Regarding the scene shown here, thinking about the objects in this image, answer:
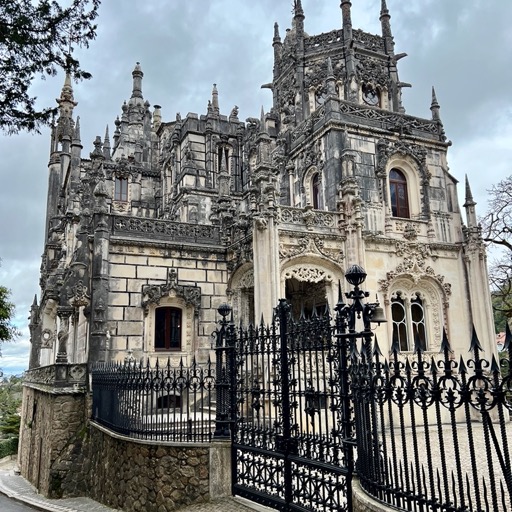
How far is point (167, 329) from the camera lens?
1730 cm

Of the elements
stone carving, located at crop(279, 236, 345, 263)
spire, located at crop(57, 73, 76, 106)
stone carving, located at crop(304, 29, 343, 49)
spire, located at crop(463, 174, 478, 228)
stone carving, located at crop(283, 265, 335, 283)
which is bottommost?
stone carving, located at crop(283, 265, 335, 283)

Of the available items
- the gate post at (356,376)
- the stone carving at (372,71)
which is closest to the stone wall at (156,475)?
the gate post at (356,376)

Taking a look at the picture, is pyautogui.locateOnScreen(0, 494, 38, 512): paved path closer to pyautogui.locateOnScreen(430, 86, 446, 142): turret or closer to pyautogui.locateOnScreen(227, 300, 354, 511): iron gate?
pyautogui.locateOnScreen(227, 300, 354, 511): iron gate

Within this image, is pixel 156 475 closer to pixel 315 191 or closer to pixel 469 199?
pixel 315 191

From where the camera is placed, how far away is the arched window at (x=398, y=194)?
19.7m

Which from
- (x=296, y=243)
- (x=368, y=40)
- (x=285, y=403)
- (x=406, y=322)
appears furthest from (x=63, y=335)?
(x=368, y=40)

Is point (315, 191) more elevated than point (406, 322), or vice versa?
point (315, 191)

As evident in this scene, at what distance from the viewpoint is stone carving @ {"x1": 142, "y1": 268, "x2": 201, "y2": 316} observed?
16.8 meters

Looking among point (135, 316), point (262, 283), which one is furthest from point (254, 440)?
point (135, 316)

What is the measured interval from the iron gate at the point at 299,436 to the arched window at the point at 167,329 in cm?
827

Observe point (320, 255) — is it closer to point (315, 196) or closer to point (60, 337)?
point (315, 196)

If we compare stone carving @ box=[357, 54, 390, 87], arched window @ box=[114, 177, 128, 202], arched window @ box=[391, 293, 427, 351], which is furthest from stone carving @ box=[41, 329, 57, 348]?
stone carving @ box=[357, 54, 390, 87]

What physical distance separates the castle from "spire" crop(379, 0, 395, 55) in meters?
0.06

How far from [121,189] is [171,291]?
1576 cm
